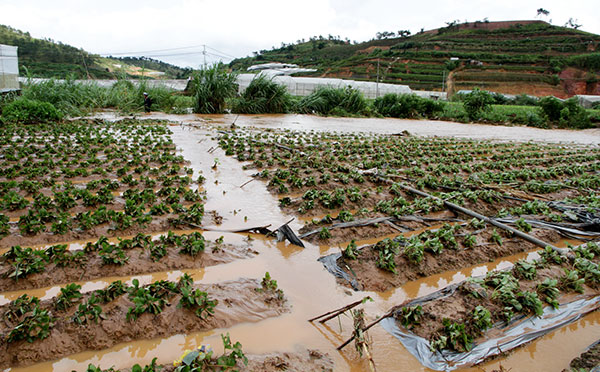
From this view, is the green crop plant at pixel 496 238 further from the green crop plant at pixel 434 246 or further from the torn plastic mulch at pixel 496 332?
the torn plastic mulch at pixel 496 332

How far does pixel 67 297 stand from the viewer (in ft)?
9.21

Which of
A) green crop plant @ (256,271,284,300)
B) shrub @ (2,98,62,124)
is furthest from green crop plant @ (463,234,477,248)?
shrub @ (2,98,62,124)

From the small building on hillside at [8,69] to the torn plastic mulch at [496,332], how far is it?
26.7 metres

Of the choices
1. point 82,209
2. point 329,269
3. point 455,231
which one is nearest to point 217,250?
point 329,269

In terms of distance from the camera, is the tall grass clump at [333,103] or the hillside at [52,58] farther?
the hillside at [52,58]

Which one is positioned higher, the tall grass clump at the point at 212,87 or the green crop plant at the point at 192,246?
the tall grass clump at the point at 212,87

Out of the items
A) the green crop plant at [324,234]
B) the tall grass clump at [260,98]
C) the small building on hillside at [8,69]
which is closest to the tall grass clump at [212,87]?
the tall grass clump at [260,98]

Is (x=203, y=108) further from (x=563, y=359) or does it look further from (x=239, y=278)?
(x=563, y=359)

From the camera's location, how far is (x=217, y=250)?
3.97 m

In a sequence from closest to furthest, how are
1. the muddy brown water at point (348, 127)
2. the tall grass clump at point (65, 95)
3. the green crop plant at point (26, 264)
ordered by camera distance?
the green crop plant at point (26, 264), the muddy brown water at point (348, 127), the tall grass clump at point (65, 95)

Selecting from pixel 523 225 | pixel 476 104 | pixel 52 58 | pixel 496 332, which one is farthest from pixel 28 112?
pixel 52 58

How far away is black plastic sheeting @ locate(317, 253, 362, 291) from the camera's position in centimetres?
358

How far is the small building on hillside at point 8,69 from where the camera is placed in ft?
73.0

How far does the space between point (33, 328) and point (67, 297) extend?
0.32 metres
